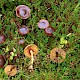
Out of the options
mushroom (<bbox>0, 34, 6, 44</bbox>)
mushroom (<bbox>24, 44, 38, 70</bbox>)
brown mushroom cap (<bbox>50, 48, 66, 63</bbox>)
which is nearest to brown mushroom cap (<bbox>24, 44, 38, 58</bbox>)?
mushroom (<bbox>24, 44, 38, 70</bbox>)

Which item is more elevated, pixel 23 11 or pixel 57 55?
pixel 23 11

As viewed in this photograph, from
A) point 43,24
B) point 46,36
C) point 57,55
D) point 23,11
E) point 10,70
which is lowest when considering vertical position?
point 10,70

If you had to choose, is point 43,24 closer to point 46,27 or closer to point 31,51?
point 46,27

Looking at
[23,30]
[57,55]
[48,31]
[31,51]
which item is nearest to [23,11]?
[23,30]

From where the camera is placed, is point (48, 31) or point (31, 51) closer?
point (31, 51)

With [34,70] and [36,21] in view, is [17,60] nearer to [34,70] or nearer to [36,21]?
[34,70]

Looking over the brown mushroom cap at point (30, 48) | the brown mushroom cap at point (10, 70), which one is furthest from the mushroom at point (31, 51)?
the brown mushroom cap at point (10, 70)

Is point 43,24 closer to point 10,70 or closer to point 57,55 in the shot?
point 57,55

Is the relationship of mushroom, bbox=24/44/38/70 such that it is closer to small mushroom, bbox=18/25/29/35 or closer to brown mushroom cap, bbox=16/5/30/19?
small mushroom, bbox=18/25/29/35
